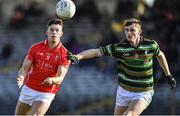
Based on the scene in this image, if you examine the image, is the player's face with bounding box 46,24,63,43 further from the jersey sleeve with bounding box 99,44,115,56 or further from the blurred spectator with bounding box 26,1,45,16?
the blurred spectator with bounding box 26,1,45,16

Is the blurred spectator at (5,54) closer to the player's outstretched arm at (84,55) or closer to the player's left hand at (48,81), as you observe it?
the player's outstretched arm at (84,55)

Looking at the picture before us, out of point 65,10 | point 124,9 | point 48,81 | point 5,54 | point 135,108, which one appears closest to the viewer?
point 48,81

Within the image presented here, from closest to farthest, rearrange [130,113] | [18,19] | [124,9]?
[130,113] < [124,9] < [18,19]

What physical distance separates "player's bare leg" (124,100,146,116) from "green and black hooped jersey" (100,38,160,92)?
0.26 m

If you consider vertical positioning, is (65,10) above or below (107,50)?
above

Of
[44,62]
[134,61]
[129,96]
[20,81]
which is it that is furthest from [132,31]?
[20,81]

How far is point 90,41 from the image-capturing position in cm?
2098

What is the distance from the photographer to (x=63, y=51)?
1146cm

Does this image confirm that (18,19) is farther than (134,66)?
Yes

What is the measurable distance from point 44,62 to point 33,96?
0.58 m

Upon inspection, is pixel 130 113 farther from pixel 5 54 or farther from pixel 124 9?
pixel 124 9

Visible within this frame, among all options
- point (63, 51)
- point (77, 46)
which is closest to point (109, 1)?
point (77, 46)

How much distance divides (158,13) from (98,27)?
6.35ft

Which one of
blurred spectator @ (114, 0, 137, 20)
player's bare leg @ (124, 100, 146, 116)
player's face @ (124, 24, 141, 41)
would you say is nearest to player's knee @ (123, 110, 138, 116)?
player's bare leg @ (124, 100, 146, 116)
